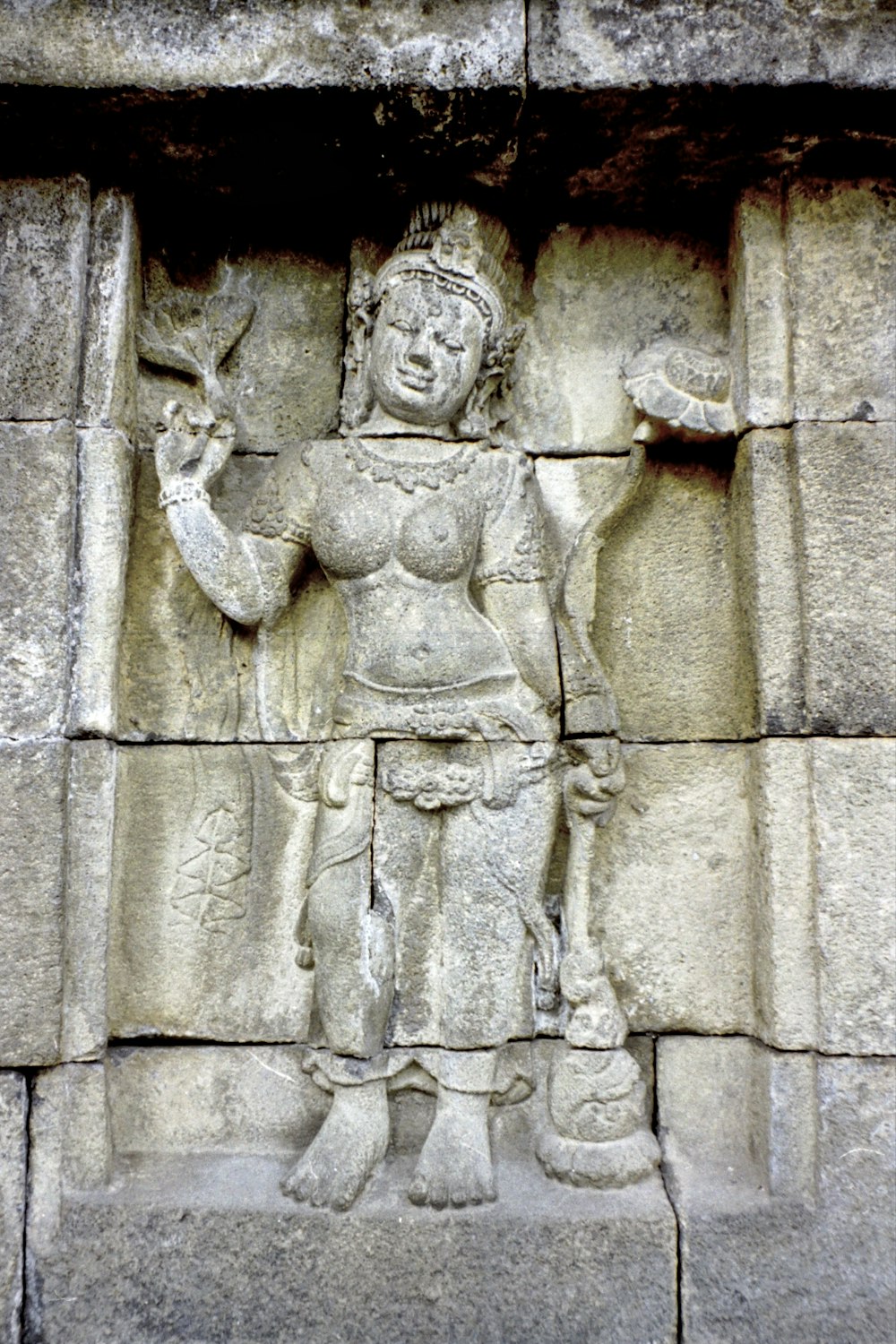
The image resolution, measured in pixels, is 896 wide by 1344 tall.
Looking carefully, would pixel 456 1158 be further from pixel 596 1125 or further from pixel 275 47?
pixel 275 47

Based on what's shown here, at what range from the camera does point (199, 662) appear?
3838 mm

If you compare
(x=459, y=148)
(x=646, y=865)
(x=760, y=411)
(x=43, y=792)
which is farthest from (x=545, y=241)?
(x=43, y=792)

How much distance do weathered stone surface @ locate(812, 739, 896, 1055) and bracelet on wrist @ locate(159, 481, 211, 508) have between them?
2.19 m

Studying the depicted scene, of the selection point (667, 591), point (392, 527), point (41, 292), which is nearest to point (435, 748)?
point (392, 527)

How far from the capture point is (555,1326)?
10.4 ft

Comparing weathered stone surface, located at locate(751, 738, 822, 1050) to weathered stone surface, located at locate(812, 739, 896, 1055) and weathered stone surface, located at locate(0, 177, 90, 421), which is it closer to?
weathered stone surface, located at locate(812, 739, 896, 1055)

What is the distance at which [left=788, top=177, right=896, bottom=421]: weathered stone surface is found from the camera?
3.52 m

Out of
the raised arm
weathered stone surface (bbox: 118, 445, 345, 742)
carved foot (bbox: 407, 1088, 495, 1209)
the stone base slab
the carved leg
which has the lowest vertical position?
the stone base slab

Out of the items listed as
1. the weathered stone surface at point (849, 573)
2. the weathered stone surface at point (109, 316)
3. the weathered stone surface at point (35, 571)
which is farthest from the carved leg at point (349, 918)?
the weathered stone surface at point (849, 573)

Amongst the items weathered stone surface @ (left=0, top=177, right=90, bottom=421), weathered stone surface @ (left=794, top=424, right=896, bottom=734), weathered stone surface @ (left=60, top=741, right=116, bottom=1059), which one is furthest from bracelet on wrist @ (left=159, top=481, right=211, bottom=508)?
weathered stone surface @ (left=794, top=424, right=896, bottom=734)

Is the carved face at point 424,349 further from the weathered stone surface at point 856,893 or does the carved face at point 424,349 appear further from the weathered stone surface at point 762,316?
the weathered stone surface at point 856,893

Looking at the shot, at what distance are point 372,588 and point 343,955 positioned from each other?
1205 mm

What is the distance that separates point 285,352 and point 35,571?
1310mm

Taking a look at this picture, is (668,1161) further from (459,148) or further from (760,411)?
(459,148)
